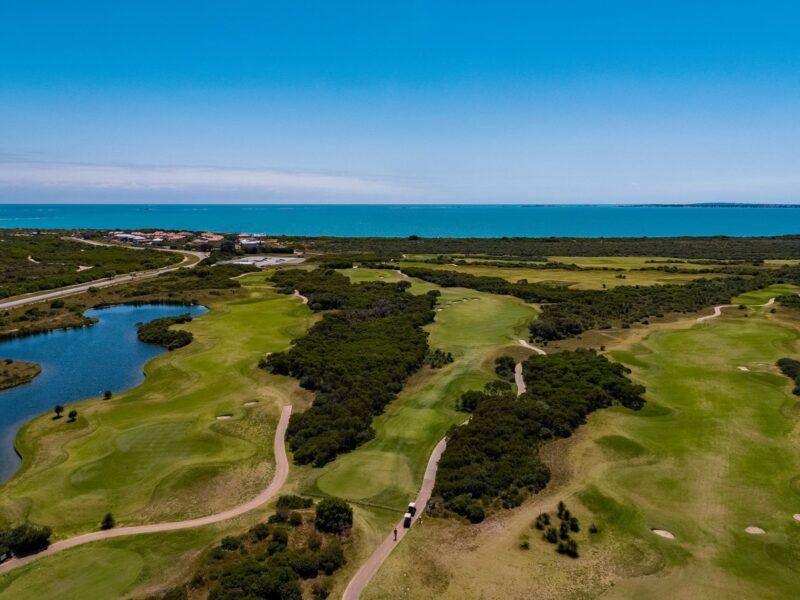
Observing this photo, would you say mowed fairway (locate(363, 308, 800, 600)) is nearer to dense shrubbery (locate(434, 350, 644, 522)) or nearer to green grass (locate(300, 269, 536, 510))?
dense shrubbery (locate(434, 350, 644, 522))

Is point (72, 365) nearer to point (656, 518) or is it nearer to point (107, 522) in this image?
point (107, 522)

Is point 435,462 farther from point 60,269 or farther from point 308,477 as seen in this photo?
point 60,269

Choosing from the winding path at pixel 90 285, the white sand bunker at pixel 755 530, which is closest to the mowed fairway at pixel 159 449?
the white sand bunker at pixel 755 530

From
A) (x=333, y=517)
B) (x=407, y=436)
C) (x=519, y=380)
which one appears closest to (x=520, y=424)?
(x=407, y=436)

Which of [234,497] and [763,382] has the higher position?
[763,382]

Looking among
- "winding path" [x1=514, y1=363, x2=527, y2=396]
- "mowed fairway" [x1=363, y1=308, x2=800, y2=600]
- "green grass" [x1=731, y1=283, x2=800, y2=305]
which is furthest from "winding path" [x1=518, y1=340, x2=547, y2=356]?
"green grass" [x1=731, y1=283, x2=800, y2=305]

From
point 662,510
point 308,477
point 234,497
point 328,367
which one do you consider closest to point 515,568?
point 662,510

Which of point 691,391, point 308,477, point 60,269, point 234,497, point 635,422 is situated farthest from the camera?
point 60,269
